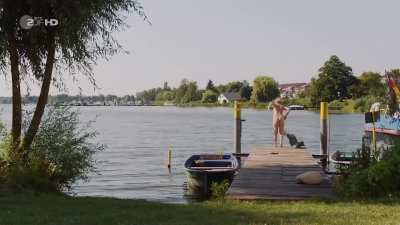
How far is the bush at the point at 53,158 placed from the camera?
1387cm

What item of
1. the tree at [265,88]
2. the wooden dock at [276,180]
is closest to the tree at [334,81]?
the tree at [265,88]

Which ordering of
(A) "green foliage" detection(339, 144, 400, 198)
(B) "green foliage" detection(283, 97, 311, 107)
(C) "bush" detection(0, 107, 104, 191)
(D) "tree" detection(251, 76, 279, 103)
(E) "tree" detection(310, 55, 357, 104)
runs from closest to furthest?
(A) "green foliage" detection(339, 144, 400, 198), (C) "bush" detection(0, 107, 104, 191), (E) "tree" detection(310, 55, 357, 104), (B) "green foliage" detection(283, 97, 311, 107), (D) "tree" detection(251, 76, 279, 103)

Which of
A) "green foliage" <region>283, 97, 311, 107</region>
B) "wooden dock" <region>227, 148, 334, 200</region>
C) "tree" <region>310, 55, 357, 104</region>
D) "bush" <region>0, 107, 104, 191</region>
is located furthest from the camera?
"green foliage" <region>283, 97, 311, 107</region>

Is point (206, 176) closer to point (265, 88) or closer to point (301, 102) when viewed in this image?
point (301, 102)

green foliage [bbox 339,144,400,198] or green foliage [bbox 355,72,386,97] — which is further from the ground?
green foliage [bbox 355,72,386,97]

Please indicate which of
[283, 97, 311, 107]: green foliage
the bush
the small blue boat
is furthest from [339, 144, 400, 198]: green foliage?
[283, 97, 311, 107]: green foliage

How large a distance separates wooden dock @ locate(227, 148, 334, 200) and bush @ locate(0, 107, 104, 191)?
160 inches

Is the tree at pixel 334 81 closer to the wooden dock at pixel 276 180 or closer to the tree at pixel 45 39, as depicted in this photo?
the wooden dock at pixel 276 180

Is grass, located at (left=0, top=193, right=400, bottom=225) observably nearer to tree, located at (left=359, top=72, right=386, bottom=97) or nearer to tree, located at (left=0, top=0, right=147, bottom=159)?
tree, located at (left=0, top=0, right=147, bottom=159)

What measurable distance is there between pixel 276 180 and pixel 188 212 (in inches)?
209

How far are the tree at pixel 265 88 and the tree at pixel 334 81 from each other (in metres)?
34.7

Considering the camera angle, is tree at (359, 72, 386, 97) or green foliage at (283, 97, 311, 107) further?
green foliage at (283, 97, 311, 107)

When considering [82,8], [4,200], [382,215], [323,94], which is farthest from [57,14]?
[323,94]

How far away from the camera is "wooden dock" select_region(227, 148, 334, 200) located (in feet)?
42.1
